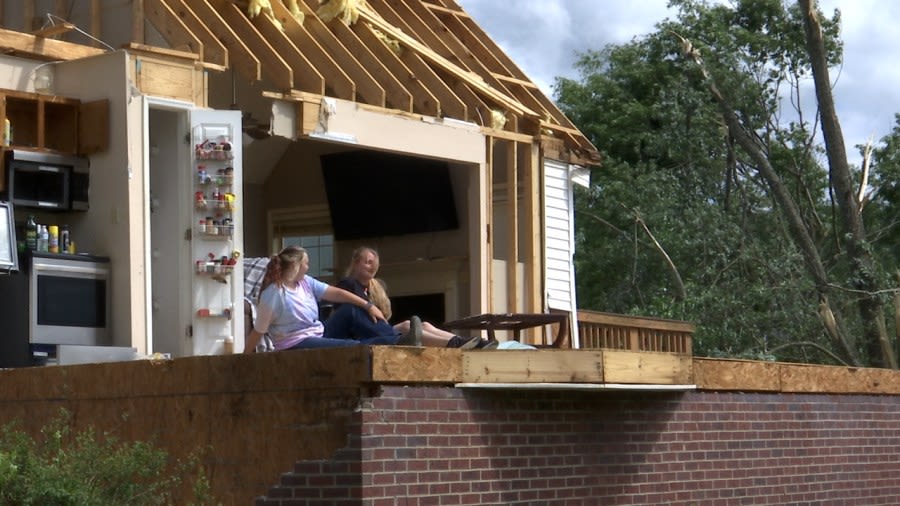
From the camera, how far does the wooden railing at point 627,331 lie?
58.0 ft

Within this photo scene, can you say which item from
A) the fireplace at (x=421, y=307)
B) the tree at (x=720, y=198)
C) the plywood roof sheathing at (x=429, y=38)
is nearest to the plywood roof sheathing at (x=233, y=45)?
the plywood roof sheathing at (x=429, y=38)

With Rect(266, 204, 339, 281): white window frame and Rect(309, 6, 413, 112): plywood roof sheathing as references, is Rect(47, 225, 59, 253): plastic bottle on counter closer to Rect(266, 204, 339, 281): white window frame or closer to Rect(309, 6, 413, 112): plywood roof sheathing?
Rect(309, 6, 413, 112): plywood roof sheathing

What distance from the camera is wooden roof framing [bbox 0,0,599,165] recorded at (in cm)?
1425

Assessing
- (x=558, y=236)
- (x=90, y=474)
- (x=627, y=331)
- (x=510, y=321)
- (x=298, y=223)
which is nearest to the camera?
(x=90, y=474)

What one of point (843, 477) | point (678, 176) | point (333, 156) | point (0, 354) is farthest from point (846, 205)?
point (0, 354)

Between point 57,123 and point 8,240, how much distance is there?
1501 mm

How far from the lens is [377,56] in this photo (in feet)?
54.3

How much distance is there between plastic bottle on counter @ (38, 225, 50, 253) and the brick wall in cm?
477

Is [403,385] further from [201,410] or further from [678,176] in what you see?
[678,176]

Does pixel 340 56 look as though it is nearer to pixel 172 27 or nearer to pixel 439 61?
pixel 439 61

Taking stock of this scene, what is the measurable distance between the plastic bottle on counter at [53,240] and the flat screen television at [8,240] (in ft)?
1.51

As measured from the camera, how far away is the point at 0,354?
12.7 meters

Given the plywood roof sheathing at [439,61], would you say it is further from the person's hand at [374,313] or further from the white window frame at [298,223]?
the person's hand at [374,313]

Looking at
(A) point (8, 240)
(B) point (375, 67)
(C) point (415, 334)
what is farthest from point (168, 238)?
(C) point (415, 334)
